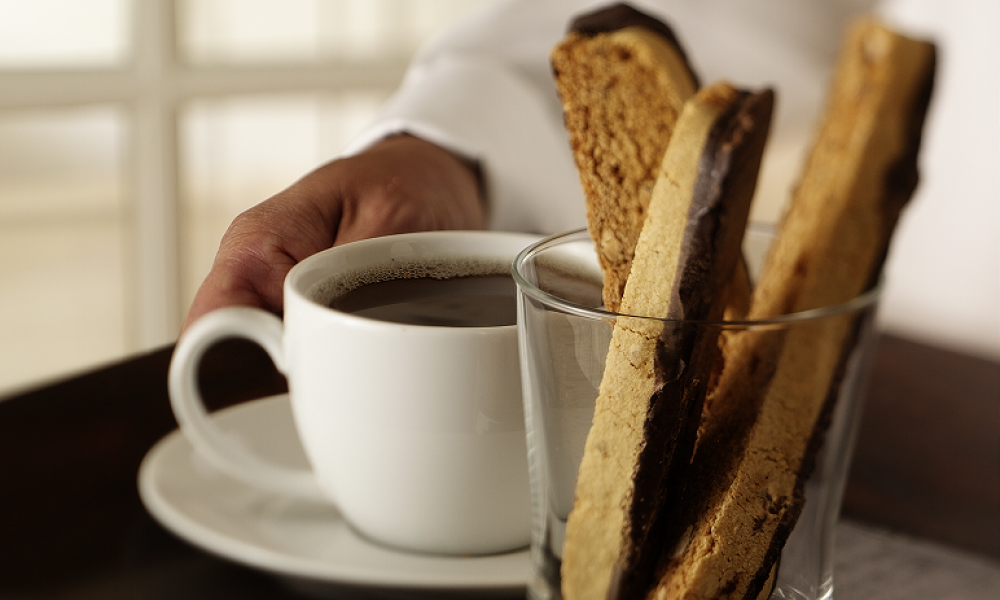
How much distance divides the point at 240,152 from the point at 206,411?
0.26 ft

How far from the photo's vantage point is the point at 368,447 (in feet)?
0.48

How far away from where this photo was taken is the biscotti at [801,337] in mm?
101

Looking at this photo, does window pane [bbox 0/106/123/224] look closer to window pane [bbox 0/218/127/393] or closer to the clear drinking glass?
window pane [bbox 0/218/127/393]

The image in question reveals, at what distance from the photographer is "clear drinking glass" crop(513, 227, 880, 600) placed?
0.12 meters

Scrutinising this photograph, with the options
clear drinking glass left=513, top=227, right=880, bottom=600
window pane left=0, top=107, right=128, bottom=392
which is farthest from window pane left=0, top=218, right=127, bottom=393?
clear drinking glass left=513, top=227, right=880, bottom=600

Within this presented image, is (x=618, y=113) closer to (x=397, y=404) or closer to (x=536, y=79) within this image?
(x=397, y=404)

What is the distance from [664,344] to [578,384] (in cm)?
2

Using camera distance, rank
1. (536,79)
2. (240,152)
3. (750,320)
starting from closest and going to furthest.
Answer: (750,320)
(240,152)
(536,79)

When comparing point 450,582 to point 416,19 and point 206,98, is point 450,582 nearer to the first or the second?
point 206,98

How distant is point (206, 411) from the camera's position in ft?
0.52

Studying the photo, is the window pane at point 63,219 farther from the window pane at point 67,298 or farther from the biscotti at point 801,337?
the biscotti at point 801,337

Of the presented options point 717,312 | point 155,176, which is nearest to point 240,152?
point 155,176

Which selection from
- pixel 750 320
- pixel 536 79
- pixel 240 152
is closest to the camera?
pixel 750 320

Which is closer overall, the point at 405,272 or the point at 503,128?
the point at 405,272
